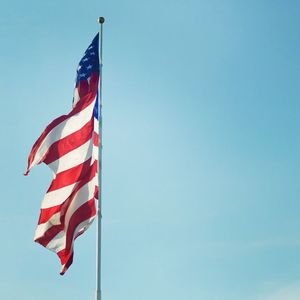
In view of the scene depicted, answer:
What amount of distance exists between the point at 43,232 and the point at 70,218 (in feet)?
3.66

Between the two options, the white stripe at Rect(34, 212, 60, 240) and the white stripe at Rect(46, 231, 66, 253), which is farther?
the white stripe at Rect(34, 212, 60, 240)

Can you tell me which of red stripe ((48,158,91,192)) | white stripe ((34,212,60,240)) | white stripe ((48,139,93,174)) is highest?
white stripe ((48,139,93,174))

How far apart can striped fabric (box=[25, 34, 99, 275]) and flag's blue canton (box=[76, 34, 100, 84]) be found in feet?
1.86

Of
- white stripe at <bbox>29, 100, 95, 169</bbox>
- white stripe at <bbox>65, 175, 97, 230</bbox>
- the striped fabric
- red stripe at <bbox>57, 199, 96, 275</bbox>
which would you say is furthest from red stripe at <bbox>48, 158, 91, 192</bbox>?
white stripe at <bbox>29, 100, 95, 169</bbox>

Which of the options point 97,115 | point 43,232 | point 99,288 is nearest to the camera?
point 99,288

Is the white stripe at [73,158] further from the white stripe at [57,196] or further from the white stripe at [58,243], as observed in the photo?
the white stripe at [58,243]

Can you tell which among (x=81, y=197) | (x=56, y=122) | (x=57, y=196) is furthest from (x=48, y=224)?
(x=56, y=122)

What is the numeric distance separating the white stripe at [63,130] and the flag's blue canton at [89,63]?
1905 mm

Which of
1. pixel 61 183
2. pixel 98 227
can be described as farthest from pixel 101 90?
pixel 98 227

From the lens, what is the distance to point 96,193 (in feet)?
62.8

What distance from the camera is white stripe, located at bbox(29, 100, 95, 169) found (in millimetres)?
19953

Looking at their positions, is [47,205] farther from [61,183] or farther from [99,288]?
[99,288]

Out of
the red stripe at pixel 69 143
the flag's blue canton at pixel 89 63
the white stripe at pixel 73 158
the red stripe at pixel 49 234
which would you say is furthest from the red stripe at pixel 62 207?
the flag's blue canton at pixel 89 63

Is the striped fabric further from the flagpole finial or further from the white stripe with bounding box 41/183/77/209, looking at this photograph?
the flagpole finial
